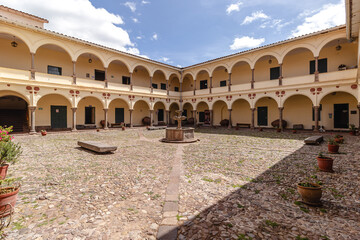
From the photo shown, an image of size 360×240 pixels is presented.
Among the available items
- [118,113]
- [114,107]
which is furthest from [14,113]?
[118,113]

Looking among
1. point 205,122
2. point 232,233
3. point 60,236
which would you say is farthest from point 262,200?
point 205,122

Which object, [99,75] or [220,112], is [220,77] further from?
[99,75]

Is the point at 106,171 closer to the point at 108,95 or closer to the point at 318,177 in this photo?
the point at 318,177

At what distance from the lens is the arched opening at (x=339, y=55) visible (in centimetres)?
1506

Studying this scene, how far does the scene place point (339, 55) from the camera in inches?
615

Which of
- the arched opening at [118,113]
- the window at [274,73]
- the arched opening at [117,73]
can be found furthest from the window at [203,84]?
the arched opening at [118,113]

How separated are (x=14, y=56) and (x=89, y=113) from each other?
7.96 metres

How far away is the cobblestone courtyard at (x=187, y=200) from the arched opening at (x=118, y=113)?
49.6 feet

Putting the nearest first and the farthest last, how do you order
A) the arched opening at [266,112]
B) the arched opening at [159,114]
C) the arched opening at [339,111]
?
the arched opening at [339,111] < the arched opening at [266,112] < the arched opening at [159,114]

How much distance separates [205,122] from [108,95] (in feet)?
45.5

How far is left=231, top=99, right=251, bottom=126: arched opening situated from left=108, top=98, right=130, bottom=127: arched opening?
46.6 feet

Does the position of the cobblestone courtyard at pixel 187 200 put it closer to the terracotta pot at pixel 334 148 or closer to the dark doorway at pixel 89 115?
the terracotta pot at pixel 334 148

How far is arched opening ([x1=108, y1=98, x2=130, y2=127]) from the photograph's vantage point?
21.3m

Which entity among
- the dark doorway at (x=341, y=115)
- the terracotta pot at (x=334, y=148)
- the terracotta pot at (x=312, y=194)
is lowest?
the terracotta pot at (x=312, y=194)
